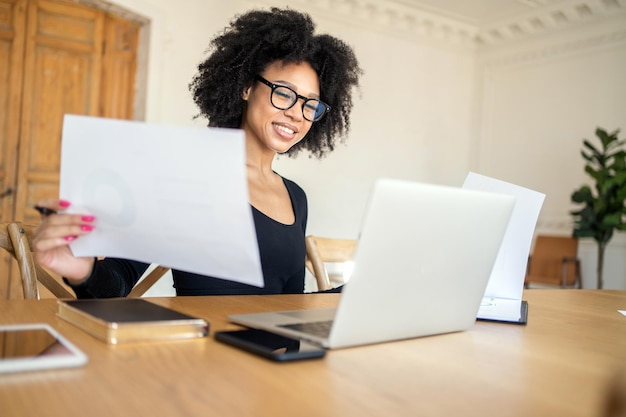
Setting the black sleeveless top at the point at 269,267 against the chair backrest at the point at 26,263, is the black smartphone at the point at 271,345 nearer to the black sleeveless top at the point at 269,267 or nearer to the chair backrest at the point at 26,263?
the black sleeveless top at the point at 269,267

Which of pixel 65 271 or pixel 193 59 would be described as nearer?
pixel 65 271

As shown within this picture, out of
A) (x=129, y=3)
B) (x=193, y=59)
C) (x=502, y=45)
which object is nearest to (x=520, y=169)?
(x=502, y=45)

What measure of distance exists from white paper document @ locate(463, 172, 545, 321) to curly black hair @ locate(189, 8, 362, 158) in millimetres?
758

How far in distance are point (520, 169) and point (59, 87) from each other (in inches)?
171

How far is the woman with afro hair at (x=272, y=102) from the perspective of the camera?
1.49 m

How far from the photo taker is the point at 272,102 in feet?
5.04

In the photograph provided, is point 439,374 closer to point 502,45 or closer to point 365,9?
point 365,9

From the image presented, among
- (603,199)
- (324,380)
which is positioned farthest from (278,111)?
(603,199)

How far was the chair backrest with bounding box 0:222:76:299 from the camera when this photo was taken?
1273mm

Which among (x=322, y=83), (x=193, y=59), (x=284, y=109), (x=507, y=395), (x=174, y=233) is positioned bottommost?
(x=507, y=395)

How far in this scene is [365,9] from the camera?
18.9 feet

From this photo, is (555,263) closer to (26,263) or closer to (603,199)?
(603,199)

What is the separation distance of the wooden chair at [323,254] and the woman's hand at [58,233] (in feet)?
2.98

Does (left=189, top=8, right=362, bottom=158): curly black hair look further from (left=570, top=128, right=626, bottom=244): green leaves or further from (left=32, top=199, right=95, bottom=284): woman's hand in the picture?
(left=570, top=128, right=626, bottom=244): green leaves
